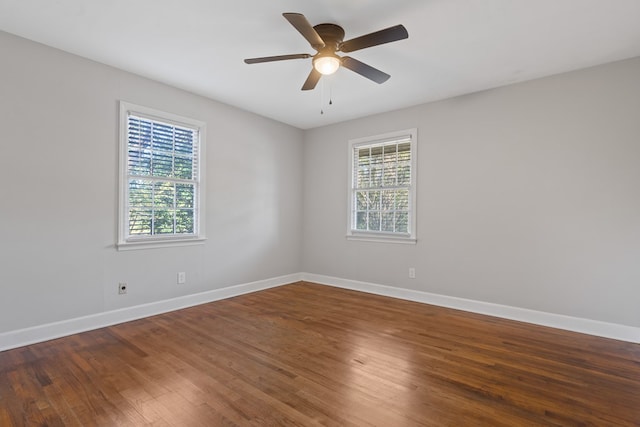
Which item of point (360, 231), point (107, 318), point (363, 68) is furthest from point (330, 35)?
point (107, 318)

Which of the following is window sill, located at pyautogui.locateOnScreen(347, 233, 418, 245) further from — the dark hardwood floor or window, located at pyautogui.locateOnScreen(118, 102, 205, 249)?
window, located at pyautogui.locateOnScreen(118, 102, 205, 249)

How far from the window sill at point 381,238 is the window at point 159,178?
2298 millimetres

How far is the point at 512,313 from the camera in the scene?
358 cm

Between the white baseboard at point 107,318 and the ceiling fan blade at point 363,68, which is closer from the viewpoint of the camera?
the ceiling fan blade at point 363,68

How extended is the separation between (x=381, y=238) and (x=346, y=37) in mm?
2819

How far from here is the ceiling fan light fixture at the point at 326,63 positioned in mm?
2510

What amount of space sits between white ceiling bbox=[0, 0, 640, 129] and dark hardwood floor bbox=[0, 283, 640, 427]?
8.84 feet

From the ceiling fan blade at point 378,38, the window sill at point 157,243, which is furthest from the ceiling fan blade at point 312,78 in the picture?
the window sill at point 157,243

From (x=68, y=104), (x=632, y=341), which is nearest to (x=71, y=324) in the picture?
(x=68, y=104)

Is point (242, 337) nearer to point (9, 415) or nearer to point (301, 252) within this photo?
point (9, 415)

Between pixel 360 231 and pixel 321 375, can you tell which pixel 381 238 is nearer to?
pixel 360 231

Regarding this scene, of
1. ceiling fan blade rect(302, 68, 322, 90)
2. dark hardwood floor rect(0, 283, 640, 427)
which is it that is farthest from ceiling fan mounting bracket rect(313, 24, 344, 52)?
dark hardwood floor rect(0, 283, 640, 427)

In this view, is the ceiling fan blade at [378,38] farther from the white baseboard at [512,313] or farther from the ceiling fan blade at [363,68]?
the white baseboard at [512,313]

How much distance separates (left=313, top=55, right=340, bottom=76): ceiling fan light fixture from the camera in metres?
2.51
